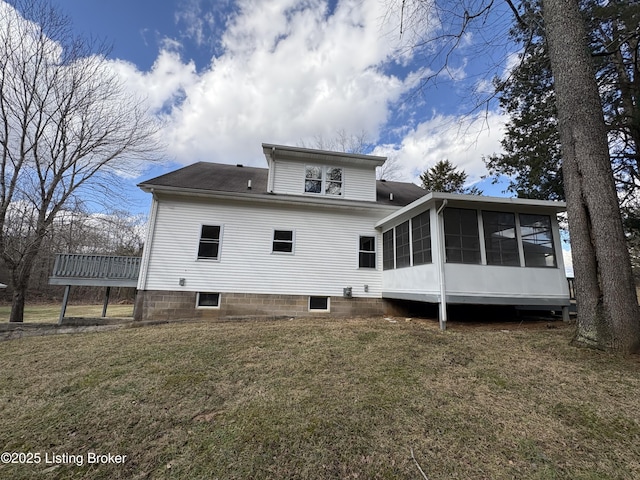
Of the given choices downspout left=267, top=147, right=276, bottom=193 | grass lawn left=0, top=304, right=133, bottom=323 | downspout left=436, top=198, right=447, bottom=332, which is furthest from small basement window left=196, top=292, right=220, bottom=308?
downspout left=436, top=198, right=447, bottom=332

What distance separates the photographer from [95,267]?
7809mm

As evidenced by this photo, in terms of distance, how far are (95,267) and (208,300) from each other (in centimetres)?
320

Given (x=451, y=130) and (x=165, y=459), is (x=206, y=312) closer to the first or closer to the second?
(x=165, y=459)

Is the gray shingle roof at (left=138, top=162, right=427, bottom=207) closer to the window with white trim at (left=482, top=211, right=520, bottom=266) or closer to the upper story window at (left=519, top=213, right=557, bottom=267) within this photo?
the window with white trim at (left=482, top=211, right=520, bottom=266)

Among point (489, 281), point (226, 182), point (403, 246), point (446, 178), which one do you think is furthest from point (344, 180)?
point (446, 178)

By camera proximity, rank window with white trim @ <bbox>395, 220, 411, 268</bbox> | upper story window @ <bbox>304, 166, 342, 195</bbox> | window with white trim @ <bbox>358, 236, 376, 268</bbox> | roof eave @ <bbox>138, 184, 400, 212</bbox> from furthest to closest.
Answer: upper story window @ <bbox>304, 166, 342, 195</bbox> → window with white trim @ <bbox>358, 236, 376, 268</bbox> → roof eave @ <bbox>138, 184, 400, 212</bbox> → window with white trim @ <bbox>395, 220, 411, 268</bbox>

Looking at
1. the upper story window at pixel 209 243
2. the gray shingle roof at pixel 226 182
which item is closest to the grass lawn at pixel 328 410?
the upper story window at pixel 209 243

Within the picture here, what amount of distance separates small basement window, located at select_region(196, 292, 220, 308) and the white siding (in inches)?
8.7

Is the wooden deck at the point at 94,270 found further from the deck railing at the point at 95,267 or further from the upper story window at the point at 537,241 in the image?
the upper story window at the point at 537,241

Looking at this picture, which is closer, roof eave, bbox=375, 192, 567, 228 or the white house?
roof eave, bbox=375, 192, 567, 228

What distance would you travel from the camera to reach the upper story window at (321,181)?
9797 millimetres

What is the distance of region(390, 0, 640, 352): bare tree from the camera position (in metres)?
4.09

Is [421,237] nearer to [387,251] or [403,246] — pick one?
[403,246]

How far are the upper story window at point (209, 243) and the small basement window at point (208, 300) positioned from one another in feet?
3.68
